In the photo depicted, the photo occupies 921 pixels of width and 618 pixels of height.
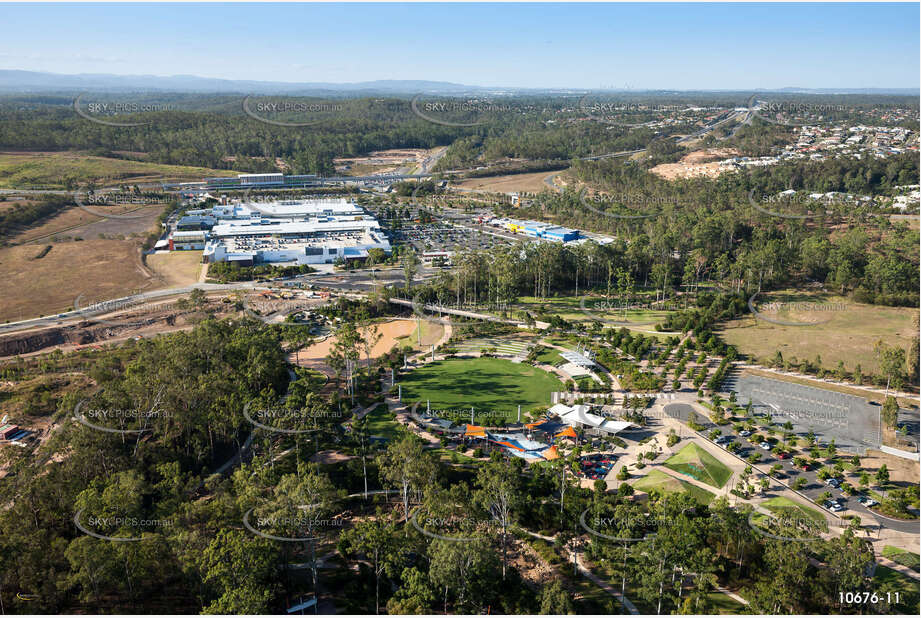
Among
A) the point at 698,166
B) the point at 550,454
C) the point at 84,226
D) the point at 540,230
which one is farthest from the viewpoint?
the point at 698,166

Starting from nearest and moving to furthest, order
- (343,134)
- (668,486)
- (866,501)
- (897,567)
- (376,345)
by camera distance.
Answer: (897,567), (866,501), (668,486), (376,345), (343,134)

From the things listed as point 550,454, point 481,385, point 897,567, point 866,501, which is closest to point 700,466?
point 866,501

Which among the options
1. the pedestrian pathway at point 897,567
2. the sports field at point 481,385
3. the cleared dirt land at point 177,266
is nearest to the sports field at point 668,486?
the pedestrian pathway at point 897,567

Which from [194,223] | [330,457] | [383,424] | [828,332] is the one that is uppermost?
[194,223]

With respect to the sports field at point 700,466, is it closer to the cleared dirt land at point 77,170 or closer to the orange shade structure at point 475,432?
the orange shade structure at point 475,432

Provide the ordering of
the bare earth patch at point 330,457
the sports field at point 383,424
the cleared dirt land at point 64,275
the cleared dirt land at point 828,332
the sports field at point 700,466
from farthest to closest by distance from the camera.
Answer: the cleared dirt land at point 64,275 → the cleared dirt land at point 828,332 → the sports field at point 383,424 → the bare earth patch at point 330,457 → the sports field at point 700,466

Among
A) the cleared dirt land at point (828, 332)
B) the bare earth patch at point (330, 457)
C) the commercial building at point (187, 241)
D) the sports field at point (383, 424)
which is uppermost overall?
the commercial building at point (187, 241)

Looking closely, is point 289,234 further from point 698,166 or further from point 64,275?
point 698,166

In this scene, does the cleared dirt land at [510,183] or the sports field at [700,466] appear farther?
the cleared dirt land at [510,183]
